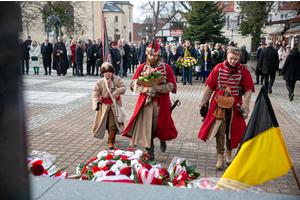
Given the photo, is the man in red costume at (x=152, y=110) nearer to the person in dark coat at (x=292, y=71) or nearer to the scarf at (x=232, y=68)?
the scarf at (x=232, y=68)

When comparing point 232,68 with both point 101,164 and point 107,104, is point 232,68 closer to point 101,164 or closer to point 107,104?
point 107,104

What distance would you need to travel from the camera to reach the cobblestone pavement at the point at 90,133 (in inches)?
194

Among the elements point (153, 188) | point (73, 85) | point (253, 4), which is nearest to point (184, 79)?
point (73, 85)

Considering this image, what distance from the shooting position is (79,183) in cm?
173

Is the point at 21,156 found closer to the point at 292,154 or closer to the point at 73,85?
the point at 292,154

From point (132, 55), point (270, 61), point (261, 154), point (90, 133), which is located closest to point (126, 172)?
point (261, 154)

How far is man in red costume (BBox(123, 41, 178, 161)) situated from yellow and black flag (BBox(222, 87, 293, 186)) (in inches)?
84.0

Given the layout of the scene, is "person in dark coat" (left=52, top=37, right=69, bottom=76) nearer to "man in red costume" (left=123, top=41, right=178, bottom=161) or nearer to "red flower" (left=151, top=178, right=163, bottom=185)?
"man in red costume" (left=123, top=41, right=178, bottom=161)

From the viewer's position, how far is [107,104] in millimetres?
5812

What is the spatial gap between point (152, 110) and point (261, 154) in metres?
2.43

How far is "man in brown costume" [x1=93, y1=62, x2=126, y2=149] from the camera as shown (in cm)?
578

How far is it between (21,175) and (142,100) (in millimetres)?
4052

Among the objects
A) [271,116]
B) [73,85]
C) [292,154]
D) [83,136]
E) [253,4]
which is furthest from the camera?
[253,4]

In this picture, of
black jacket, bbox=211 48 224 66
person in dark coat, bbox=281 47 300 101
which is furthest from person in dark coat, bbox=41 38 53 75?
person in dark coat, bbox=281 47 300 101
